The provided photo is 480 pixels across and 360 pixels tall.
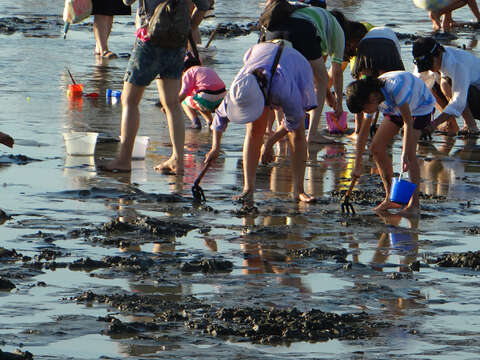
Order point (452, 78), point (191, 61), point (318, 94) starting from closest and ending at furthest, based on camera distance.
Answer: point (452, 78)
point (318, 94)
point (191, 61)

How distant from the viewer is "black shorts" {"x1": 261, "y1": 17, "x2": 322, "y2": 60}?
368 inches

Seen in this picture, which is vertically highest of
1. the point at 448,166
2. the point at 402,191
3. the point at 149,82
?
the point at 149,82

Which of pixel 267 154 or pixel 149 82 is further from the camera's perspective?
pixel 267 154

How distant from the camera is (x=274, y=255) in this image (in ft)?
21.1

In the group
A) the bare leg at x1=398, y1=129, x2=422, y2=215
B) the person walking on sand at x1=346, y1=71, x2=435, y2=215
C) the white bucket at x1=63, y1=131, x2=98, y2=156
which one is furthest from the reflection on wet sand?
the white bucket at x1=63, y1=131, x2=98, y2=156

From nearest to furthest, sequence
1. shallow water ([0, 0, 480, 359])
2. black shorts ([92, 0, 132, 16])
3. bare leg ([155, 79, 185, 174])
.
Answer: shallow water ([0, 0, 480, 359]) → bare leg ([155, 79, 185, 174]) → black shorts ([92, 0, 132, 16])

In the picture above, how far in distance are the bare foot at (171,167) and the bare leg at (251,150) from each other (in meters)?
1.06

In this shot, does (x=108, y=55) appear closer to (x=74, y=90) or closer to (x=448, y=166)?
(x=74, y=90)

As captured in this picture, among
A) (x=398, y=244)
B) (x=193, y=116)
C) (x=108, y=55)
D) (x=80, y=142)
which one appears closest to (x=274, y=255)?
(x=398, y=244)

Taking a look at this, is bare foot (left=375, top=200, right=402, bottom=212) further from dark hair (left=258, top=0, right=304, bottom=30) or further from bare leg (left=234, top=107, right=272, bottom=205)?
dark hair (left=258, top=0, right=304, bottom=30)

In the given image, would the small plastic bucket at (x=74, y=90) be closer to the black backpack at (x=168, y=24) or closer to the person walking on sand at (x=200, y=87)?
the person walking on sand at (x=200, y=87)

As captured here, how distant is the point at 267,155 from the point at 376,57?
4.09ft

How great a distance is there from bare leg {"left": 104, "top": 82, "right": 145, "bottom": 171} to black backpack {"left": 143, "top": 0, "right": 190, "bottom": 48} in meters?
0.48

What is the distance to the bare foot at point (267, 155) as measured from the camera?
9.14 m
